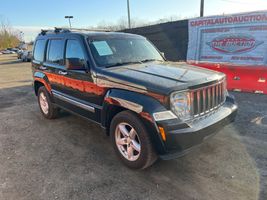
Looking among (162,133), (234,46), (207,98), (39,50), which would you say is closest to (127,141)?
(162,133)

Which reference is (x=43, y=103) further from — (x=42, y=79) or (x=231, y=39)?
(x=231, y=39)

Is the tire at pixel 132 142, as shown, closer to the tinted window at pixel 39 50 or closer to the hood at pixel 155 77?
the hood at pixel 155 77

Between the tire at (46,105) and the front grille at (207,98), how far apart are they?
11.4 feet

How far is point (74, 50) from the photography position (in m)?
3.99

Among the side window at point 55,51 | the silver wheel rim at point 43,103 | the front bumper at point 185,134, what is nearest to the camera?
the front bumper at point 185,134

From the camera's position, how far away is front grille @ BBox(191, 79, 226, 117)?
9.22 feet

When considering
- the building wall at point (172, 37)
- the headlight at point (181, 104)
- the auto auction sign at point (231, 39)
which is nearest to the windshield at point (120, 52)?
the headlight at point (181, 104)

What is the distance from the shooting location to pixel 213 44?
30.8 ft

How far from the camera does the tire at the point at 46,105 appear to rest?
513 centimetres

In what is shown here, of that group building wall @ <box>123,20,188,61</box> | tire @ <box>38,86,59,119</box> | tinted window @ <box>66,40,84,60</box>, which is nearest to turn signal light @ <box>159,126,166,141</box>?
tinted window @ <box>66,40,84,60</box>

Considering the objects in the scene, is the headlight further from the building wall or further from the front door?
the building wall

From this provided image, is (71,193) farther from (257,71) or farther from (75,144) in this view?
(257,71)

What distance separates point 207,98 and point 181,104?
516mm

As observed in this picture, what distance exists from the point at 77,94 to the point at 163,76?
1815 millimetres
